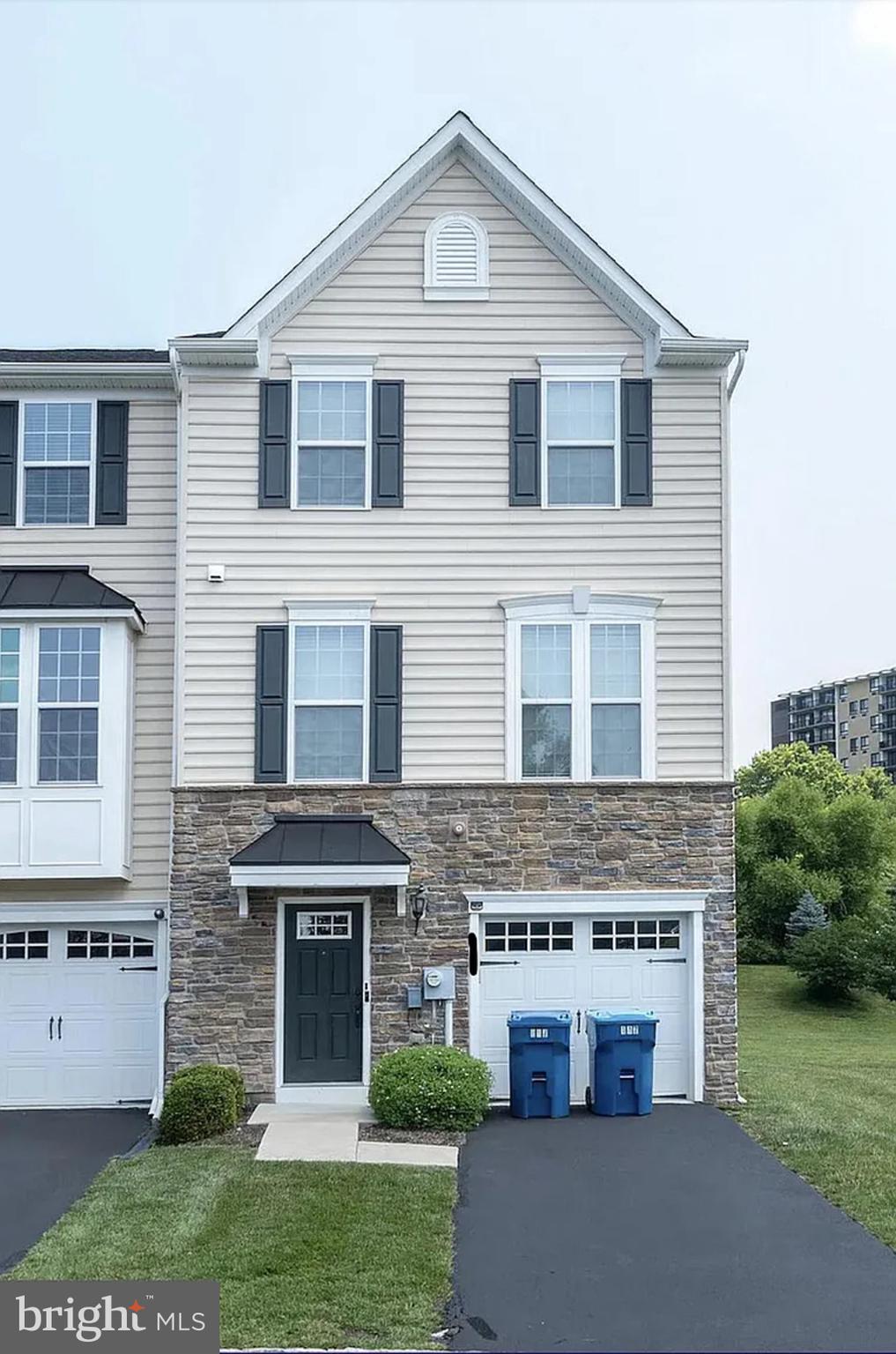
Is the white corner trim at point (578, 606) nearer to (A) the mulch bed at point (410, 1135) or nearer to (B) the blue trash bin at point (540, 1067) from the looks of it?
(B) the blue trash bin at point (540, 1067)

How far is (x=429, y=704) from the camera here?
50.1 feet

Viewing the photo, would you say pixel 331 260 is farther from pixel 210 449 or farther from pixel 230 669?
pixel 230 669

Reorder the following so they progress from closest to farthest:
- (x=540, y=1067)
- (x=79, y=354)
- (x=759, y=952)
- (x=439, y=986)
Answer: (x=540, y=1067) → (x=439, y=986) → (x=79, y=354) → (x=759, y=952)

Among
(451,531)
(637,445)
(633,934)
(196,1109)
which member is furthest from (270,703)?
(637,445)

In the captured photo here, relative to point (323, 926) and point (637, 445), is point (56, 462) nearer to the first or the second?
point (323, 926)

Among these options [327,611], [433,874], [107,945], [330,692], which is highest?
[327,611]

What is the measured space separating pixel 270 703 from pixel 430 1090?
441 cm

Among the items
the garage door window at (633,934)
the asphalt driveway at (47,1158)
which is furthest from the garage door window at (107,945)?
the garage door window at (633,934)

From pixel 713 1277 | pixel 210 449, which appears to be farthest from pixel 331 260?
pixel 713 1277

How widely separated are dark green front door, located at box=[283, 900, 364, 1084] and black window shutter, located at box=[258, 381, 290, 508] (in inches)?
177

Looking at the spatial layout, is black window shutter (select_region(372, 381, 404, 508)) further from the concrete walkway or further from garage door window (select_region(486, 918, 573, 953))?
the concrete walkway

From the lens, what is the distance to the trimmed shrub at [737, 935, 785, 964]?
3347cm

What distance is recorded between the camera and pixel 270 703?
49.6ft

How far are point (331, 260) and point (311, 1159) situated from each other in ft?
31.0
